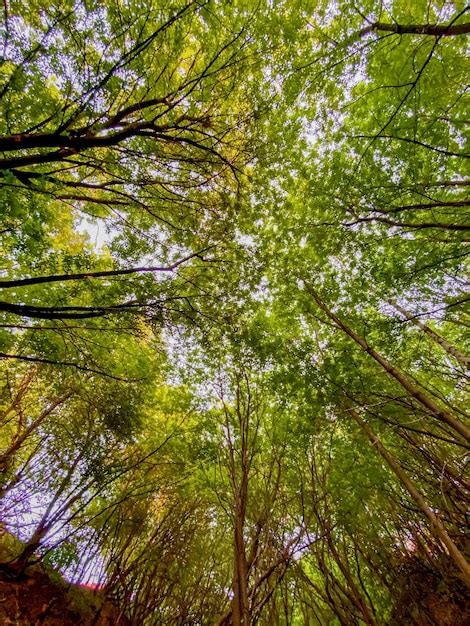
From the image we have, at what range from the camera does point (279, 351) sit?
504 cm

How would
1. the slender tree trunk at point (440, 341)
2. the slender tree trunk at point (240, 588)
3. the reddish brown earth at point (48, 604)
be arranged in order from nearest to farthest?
the slender tree trunk at point (240, 588) < the slender tree trunk at point (440, 341) < the reddish brown earth at point (48, 604)

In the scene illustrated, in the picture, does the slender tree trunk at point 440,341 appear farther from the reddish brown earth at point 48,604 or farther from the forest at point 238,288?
the reddish brown earth at point 48,604

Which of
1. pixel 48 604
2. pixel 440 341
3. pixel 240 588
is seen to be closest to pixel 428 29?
pixel 440 341

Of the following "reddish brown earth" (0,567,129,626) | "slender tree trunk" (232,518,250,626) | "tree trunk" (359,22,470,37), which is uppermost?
"tree trunk" (359,22,470,37)

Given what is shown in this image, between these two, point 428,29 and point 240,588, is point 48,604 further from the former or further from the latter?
point 428,29

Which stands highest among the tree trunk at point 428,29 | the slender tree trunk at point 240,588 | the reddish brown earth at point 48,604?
the tree trunk at point 428,29

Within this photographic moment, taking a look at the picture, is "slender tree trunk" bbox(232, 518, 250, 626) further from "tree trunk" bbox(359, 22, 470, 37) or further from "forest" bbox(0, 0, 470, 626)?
"tree trunk" bbox(359, 22, 470, 37)

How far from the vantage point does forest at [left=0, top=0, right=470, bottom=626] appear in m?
3.04

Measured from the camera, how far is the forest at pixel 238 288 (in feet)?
9.97

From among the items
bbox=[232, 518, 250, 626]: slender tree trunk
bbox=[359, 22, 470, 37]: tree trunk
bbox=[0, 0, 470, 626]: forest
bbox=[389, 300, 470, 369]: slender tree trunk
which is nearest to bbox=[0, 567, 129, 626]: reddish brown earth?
bbox=[0, 0, 470, 626]: forest

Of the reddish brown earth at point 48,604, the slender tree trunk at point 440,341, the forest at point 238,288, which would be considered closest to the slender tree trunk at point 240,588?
the forest at point 238,288

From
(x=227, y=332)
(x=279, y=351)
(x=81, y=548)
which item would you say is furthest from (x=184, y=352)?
(x=81, y=548)

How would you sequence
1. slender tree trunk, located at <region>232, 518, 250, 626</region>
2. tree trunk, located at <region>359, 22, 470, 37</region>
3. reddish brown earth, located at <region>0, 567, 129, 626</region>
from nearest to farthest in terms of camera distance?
slender tree trunk, located at <region>232, 518, 250, 626</region>
tree trunk, located at <region>359, 22, 470, 37</region>
reddish brown earth, located at <region>0, 567, 129, 626</region>

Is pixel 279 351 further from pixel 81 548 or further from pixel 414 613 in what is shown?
pixel 81 548
